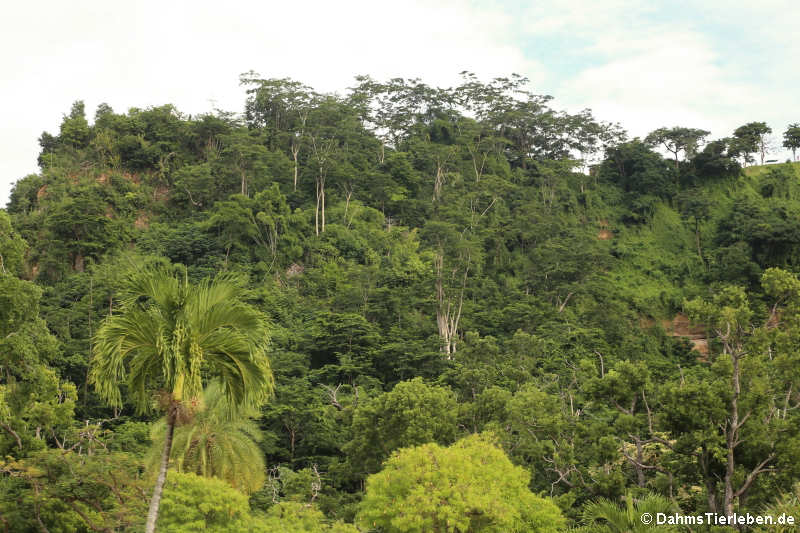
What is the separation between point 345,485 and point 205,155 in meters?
31.5

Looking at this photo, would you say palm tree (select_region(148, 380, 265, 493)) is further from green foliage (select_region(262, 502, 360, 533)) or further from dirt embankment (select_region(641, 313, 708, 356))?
dirt embankment (select_region(641, 313, 708, 356))

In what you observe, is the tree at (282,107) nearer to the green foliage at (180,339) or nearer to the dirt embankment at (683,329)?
the dirt embankment at (683,329)

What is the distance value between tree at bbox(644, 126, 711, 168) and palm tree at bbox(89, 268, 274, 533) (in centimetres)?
5417

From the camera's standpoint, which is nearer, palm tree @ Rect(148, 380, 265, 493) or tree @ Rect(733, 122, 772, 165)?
palm tree @ Rect(148, 380, 265, 493)

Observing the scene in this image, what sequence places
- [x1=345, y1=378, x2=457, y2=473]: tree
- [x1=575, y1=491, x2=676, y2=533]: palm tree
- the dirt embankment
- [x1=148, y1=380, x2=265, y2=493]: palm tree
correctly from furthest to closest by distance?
the dirt embankment < [x1=345, y1=378, x2=457, y2=473]: tree < [x1=148, y1=380, x2=265, y2=493]: palm tree < [x1=575, y1=491, x2=676, y2=533]: palm tree

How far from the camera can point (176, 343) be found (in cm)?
798

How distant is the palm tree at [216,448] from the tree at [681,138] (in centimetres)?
→ 4816

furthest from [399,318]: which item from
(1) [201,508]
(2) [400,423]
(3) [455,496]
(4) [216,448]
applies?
(1) [201,508]

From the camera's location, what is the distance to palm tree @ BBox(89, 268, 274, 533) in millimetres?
8094

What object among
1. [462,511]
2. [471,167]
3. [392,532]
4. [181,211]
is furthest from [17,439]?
[471,167]

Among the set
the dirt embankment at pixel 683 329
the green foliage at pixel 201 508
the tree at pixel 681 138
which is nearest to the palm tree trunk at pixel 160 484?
the green foliage at pixel 201 508

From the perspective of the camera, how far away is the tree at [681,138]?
54.9 metres

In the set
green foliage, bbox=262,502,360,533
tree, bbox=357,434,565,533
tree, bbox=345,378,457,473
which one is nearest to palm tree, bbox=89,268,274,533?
green foliage, bbox=262,502,360,533

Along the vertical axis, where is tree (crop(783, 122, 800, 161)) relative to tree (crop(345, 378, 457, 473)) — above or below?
above
